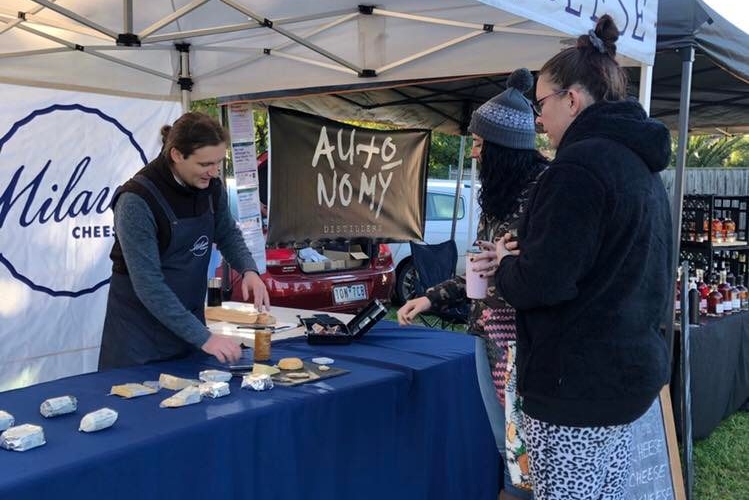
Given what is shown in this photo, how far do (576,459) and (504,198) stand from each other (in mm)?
695

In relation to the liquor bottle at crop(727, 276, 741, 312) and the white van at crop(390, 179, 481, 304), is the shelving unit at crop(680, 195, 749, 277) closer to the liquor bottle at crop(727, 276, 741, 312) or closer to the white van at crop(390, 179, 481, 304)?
the liquor bottle at crop(727, 276, 741, 312)

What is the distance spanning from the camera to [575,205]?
1.26 meters

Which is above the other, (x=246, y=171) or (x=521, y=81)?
(x=521, y=81)

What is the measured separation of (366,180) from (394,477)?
350cm

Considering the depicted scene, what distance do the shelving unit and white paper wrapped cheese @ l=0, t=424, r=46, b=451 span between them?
4.22 meters

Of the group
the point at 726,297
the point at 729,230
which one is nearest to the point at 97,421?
the point at 726,297

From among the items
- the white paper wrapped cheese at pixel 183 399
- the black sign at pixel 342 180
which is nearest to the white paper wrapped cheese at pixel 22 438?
the white paper wrapped cheese at pixel 183 399

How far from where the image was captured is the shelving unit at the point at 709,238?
441cm

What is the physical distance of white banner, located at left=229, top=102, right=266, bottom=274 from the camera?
3934 millimetres

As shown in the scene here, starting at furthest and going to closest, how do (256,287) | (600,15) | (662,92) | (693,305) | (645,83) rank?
(662,92), (693,305), (645,83), (256,287), (600,15)

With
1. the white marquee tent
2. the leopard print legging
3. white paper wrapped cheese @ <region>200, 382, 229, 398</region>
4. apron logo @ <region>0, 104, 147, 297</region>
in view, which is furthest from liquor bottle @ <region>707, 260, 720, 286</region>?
apron logo @ <region>0, 104, 147, 297</region>

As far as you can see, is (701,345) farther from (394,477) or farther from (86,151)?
(86,151)

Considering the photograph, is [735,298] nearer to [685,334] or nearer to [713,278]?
[713,278]

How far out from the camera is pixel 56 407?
5.05ft
